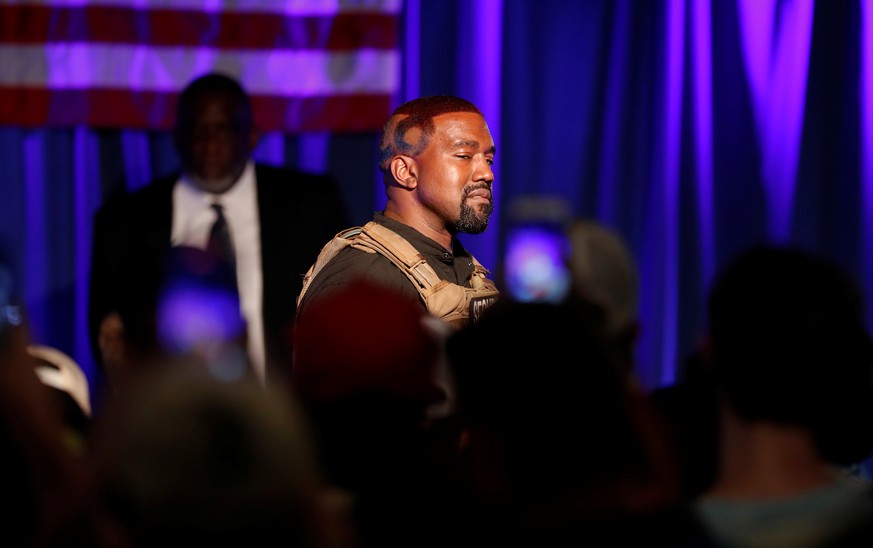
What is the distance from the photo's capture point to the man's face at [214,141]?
3.36m

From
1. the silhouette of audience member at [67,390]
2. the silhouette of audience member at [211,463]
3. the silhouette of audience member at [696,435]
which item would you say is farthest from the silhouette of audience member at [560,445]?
the silhouette of audience member at [67,390]

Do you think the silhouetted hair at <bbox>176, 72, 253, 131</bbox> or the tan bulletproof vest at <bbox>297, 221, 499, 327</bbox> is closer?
the tan bulletproof vest at <bbox>297, 221, 499, 327</bbox>

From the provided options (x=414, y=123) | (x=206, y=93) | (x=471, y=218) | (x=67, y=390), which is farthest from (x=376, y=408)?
(x=206, y=93)

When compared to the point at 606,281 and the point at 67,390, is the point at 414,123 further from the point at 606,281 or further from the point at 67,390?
the point at 606,281

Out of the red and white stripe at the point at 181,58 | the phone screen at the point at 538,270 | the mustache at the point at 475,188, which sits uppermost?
the red and white stripe at the point at 181,58

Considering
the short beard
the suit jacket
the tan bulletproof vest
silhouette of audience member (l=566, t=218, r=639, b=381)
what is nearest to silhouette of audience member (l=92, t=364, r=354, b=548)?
silhouette of audience member (l=566, t=218, r=639, b=381)

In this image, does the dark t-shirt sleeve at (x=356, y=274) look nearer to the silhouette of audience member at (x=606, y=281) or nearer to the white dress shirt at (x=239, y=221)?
the white dress shirt at (x=239, y=221)

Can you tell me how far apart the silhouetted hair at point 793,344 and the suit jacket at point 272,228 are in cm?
199

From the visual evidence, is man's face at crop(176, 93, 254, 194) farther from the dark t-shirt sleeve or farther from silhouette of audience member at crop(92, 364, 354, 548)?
silhouette of audience member at crop(92, 364, 354, 548)

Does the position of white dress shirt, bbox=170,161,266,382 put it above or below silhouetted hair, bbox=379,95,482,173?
below

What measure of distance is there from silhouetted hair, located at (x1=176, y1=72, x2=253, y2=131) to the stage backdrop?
0.38 metres

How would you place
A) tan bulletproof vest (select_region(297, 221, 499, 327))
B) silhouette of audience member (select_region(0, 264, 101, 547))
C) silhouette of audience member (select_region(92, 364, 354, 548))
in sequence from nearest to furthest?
silhouette of audience member (select_region(92, 364, 354, 548)) < silhouette of audience member (select_region(0, 264, 101, 547)) < tan bulletproof vest (select_region(297, 221, 499, 327))

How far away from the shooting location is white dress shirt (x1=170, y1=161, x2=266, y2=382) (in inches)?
130

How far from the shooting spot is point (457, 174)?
2.95 m
